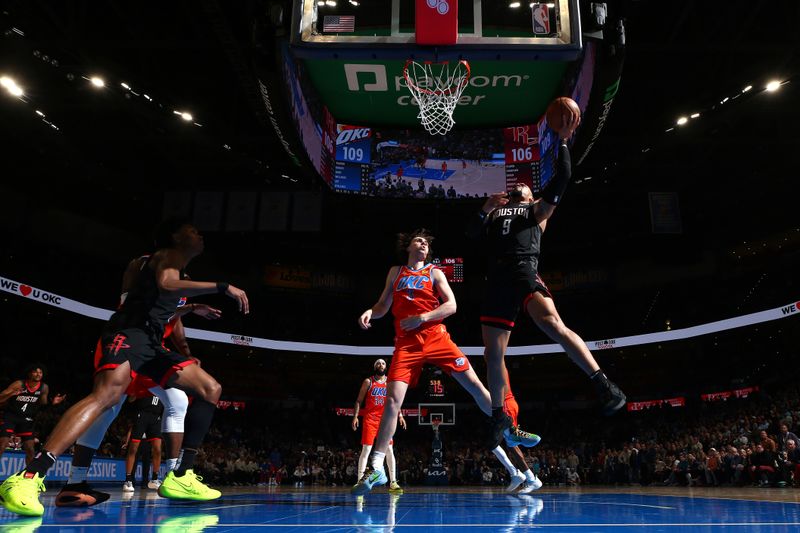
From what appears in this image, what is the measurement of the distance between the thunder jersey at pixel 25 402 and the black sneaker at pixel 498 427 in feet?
25.5

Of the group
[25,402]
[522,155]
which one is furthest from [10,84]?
[522,155]

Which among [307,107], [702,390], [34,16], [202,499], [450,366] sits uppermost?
[34,16]

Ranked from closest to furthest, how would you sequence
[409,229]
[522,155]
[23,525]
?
[23,525] < [522,155] < [409,229]

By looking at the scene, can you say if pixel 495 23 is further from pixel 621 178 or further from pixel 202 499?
pixel 621 178

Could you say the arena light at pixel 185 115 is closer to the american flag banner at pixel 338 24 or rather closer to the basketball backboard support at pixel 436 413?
→ the american flag banner at pixel 338 24

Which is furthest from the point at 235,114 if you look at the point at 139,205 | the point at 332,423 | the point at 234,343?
the point at 332,423

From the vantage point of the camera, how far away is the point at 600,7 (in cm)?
631

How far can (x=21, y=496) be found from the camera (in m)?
3.31

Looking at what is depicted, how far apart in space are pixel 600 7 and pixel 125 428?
19.0 metres

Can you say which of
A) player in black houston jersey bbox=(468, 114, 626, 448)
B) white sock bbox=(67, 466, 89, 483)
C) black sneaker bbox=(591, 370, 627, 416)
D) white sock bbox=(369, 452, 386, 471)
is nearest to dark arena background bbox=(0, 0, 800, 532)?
white sock bbox=(369, 452, 386, 471)

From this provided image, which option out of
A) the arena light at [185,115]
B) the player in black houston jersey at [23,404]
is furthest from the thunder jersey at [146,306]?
the arena light at [185,115]

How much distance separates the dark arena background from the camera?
20.1ft

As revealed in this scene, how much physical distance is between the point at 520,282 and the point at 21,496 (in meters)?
3.38

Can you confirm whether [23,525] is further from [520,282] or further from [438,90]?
[438,90]
